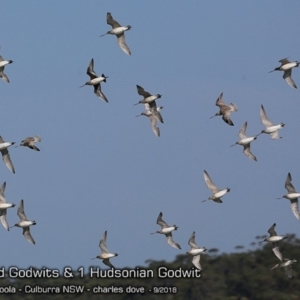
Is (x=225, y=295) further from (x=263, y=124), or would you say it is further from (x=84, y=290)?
(x=263, y=124)

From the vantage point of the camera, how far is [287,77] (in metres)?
37.8

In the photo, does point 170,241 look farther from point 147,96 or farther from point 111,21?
point 111,21

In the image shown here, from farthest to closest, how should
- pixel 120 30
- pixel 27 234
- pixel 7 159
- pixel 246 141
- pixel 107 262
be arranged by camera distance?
1. pixel 107 262
2. pixel 246 141
3. pixel 27 234
4. pixel 7 159
5. pixel 120 30

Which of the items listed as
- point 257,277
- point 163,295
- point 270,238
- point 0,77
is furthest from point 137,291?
point 0,77

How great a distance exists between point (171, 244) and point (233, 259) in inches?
624

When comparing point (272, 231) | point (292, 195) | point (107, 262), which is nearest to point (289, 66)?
point (292, 195)

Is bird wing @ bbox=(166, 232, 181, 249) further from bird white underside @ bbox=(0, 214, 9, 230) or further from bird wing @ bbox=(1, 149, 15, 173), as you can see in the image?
bird wing @ bbox=(1, 149, 15, 173)

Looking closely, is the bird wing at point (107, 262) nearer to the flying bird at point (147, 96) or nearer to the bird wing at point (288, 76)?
the flying bird at point (147, 96)

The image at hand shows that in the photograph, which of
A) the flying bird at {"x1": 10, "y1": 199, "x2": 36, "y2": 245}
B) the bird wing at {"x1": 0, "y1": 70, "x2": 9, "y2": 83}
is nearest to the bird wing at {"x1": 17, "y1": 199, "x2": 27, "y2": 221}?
the flying bird at {"x1": 10, "y1": 199, "x2": 36, "y2": 245}

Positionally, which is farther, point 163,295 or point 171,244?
point 163,295

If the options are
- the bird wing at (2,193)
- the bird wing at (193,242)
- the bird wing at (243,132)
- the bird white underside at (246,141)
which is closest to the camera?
the bird wing at (2,193)

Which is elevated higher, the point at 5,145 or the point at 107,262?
the point at 5,145

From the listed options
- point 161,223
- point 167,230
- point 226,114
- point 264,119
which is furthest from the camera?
point 161,223

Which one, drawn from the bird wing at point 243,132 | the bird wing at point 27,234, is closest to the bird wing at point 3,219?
the bird wing at point 27,234
